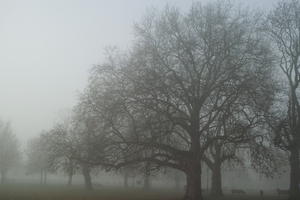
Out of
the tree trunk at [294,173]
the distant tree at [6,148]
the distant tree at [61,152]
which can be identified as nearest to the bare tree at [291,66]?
the tree trunk at [294,173]

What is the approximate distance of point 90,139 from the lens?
95.3 ft

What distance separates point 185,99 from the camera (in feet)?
99.0

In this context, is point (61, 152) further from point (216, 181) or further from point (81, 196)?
point (216, 181)

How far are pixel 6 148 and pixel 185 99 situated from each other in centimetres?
5908

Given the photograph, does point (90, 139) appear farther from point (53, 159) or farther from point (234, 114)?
point (234, 114)

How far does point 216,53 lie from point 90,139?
12.1m

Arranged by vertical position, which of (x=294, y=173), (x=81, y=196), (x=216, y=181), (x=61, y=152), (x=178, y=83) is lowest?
(x=81, y=196)

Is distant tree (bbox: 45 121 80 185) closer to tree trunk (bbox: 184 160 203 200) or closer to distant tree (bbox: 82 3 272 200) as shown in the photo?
distant tree (bbox: 82 3 272 200)

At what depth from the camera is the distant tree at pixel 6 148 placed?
7575 centimetres

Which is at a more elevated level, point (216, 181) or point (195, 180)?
point (195, 180)

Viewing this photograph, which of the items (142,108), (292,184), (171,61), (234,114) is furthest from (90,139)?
(292,184)

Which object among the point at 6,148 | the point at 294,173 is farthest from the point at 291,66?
the point at 6,148

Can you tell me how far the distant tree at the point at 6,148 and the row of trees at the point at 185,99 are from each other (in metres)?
50.2

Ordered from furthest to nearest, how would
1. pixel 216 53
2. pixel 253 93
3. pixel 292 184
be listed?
pixel 292 184 → pixel 216 53 → pixel 253 93
